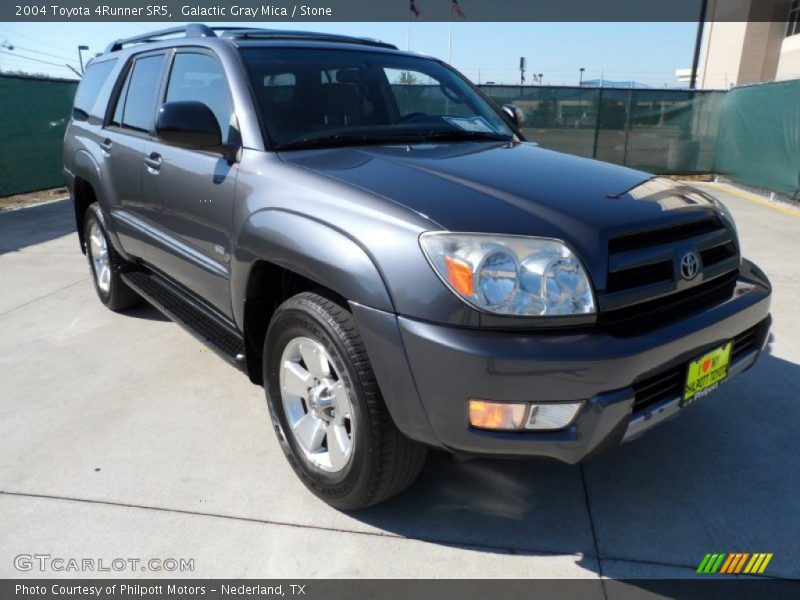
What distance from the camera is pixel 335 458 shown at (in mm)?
2436

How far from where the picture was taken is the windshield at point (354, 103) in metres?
2.87

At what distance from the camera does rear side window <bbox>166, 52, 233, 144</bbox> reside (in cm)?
295

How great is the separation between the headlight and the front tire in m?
0.43

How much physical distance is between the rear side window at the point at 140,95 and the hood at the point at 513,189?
152 cm

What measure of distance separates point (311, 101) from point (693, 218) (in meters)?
1.75

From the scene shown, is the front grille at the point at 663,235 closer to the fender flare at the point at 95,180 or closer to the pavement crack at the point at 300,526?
the pavement crack at the point at 300,526

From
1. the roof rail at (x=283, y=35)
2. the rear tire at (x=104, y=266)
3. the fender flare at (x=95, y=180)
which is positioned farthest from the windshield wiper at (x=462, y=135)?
the rear tire at (x=104, y=266)

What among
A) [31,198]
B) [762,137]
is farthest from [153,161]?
[762,137]

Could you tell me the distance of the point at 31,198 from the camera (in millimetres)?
11023

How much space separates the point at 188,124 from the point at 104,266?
2.57m

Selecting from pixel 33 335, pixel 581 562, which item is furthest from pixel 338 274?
pixel 33 335

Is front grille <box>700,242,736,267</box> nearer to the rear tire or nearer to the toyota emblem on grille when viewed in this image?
the toyota emblem on grille

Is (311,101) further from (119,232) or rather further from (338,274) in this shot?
(119,232)

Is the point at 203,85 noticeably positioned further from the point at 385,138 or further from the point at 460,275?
the point at 460,275
